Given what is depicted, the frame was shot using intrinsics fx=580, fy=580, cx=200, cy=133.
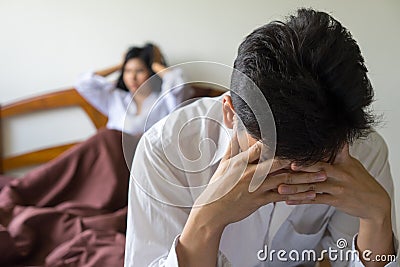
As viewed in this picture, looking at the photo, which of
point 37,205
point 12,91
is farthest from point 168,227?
point 12,91

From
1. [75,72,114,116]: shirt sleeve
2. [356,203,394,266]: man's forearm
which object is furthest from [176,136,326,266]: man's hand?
[75,72,114,116]: shirt sleeve

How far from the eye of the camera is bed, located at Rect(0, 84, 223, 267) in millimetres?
1267

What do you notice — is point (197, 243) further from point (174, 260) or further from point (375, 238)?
point (375, 238)

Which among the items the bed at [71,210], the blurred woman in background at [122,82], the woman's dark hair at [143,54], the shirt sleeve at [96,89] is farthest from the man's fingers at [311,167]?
the shirt sleeve at [96,89]

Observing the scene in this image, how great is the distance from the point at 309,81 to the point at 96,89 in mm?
1282

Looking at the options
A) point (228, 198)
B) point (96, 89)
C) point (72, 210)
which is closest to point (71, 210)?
point (72, 210)

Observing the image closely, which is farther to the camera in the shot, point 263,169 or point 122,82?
point 122,82

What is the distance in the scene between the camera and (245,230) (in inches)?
37.7

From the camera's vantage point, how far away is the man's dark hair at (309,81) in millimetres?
682

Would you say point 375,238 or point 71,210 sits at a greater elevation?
point 375,238

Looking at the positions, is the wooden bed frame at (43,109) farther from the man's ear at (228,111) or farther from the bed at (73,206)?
the man's ear at (228,111)

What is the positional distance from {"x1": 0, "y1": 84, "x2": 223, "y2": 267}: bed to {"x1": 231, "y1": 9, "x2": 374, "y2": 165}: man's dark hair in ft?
1.49

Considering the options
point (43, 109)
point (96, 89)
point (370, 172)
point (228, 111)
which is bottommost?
point (43, 109)

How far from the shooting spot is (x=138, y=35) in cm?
191
